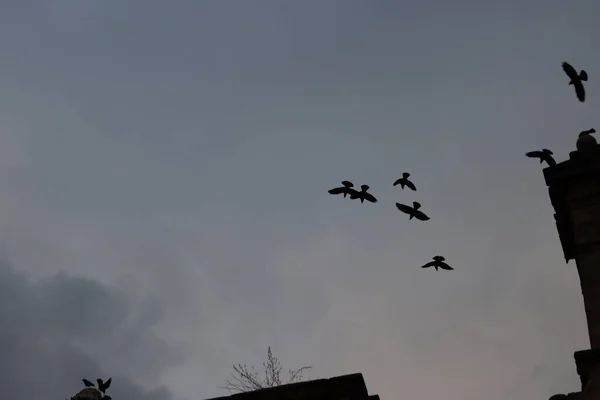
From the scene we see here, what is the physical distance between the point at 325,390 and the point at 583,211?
5906mm

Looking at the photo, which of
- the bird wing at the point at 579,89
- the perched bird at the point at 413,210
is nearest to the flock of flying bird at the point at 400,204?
the perched bird at the point at 413,210

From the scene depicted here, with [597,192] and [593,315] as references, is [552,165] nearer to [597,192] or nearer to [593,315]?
[597,192]

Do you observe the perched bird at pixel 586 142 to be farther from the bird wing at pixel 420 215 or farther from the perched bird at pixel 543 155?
the bird wing at pixel 420 215

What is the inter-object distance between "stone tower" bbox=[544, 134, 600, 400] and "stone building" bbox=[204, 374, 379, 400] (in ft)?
12.9

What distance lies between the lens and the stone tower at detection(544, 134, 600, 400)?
13178mm

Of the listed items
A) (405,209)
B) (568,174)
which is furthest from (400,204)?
(568,174)

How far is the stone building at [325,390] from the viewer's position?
1259 cm

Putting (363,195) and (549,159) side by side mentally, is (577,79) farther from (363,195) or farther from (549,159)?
(363,195)

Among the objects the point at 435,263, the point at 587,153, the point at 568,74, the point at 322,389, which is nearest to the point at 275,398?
the point at 322,389

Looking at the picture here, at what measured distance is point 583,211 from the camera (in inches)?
557

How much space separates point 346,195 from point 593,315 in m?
6.74

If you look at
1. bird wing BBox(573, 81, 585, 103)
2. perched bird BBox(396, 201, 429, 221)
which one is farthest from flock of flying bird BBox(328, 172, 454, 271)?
bird wing BBox(573, 81, 585, 103)

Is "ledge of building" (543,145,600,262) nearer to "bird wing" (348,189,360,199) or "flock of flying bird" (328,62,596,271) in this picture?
"flock of flying bird" (328,62,596,271)

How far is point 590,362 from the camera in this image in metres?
11.9
